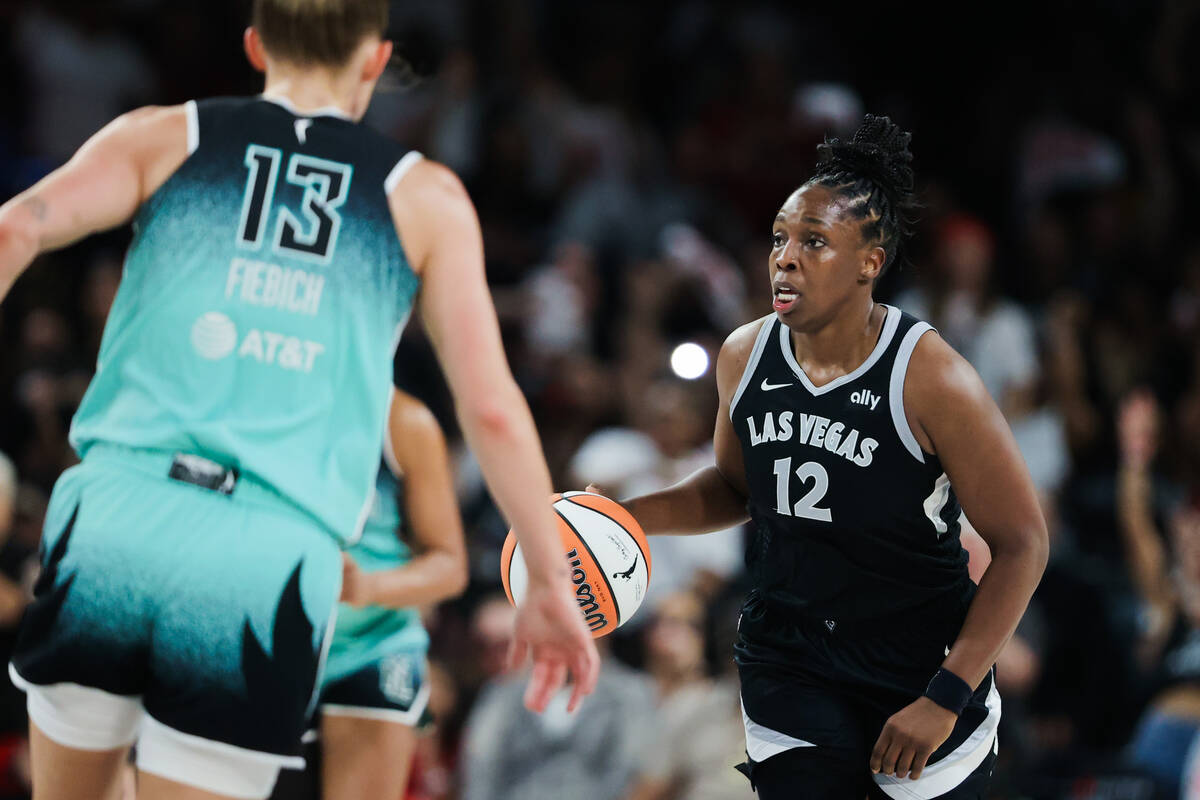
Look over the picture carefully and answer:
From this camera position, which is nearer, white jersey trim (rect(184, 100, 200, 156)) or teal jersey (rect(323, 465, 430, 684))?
white jersey trim (rect(184, 100, 200, 156))

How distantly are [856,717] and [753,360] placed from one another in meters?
0.93

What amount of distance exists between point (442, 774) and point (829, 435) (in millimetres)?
4199

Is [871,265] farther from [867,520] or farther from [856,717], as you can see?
[856,717]

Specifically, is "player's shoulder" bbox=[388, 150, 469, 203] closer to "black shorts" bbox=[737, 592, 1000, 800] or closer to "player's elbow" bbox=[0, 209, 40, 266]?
"player's elbow" bbox=[0, 209, 40, 266]

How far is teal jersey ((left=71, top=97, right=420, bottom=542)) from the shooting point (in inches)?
102

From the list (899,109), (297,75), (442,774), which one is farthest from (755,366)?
(899,109)

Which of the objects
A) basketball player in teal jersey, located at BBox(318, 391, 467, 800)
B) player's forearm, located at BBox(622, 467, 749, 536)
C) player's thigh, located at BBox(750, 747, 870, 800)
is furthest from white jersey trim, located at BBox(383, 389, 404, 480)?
player's thigh, located at BBox(750, 747, 870, 800)

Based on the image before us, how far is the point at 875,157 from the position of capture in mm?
3467

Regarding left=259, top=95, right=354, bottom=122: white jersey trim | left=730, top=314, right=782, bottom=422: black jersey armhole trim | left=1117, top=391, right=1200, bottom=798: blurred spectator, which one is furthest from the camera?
left=1117, top=391, right=1200, bottom=798: blurred spectator

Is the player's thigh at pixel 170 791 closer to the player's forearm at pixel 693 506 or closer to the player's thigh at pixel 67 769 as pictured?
the player's thigh at pixel 67 769

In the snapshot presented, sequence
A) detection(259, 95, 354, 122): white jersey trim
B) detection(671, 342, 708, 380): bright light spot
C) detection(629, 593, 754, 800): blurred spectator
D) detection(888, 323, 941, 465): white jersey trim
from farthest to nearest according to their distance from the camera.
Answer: detection(671, 342, 708, 380): bright light spot, detection(629, 593, 754, 800): blurred spectator, detection(888, 323, 941, 465): white jersey trim, detection(259, 95, 354, 122): white jersey trim

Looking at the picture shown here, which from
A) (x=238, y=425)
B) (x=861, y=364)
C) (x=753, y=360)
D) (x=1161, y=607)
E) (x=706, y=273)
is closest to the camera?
(x=238, y=425)

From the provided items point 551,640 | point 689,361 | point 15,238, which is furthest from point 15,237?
point 689,361

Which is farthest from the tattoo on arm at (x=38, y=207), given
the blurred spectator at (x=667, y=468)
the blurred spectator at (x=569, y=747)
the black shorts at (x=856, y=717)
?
the blurred spectator at (x=667, y=468)
